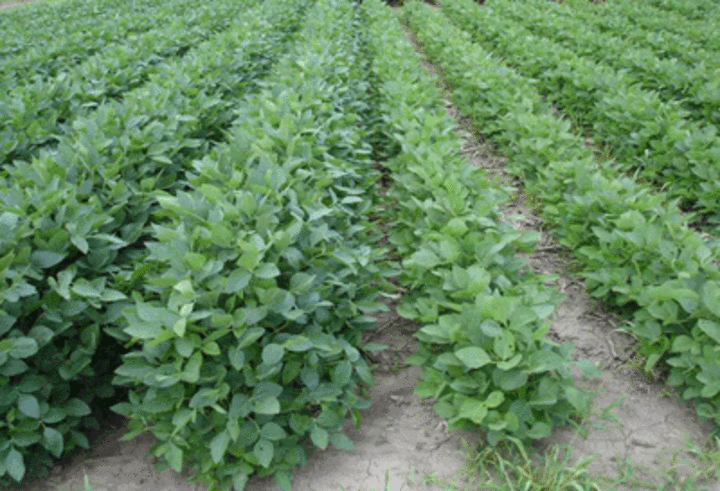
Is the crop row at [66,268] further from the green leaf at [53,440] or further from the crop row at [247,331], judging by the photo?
the crop row at [247,331]

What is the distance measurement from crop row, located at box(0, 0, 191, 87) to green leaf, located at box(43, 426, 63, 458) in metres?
3.73

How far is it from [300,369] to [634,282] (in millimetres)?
1844

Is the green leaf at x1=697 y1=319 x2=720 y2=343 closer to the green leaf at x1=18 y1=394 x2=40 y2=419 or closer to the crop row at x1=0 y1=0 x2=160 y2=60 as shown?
the green leaf at x1=18 y1=394 x2=40 y2=419

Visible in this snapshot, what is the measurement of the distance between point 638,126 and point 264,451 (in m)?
4.80

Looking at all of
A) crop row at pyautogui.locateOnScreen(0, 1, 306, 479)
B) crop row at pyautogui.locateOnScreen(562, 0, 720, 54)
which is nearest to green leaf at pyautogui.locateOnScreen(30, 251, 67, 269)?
crop row at pyautogui.locateOnScreen(0, 1, 306, 479)

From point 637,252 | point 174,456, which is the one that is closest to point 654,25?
point 637,252

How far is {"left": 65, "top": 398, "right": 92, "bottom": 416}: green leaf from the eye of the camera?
2176mm

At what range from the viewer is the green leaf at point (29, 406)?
1.99 m

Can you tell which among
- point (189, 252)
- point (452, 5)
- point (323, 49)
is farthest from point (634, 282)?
point (452, 5)

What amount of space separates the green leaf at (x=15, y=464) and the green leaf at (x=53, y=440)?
10 centimetres

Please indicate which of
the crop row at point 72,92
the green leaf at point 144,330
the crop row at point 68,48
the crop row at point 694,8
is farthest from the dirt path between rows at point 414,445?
the crop row at point 694,8

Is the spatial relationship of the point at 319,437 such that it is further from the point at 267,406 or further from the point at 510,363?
the point at 510,363

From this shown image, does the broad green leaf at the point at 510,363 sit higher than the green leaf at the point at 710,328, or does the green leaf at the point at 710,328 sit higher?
the broad green leaf at the point at 510,363

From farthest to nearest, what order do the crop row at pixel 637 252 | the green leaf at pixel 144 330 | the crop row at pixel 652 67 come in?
the crop row at pixel 652 67
the crop row at pixel 637 252
the green leaf at pixel 144 330
